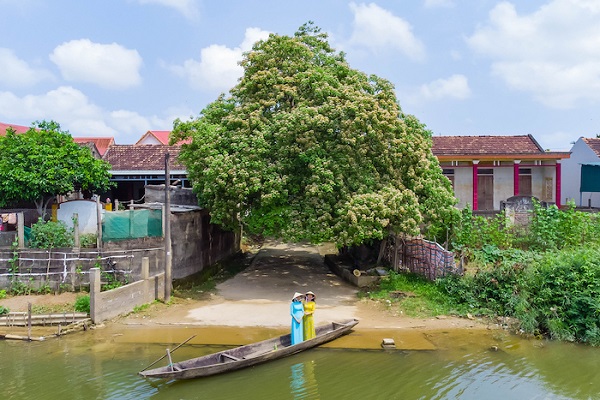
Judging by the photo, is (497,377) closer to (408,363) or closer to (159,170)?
(408,363)

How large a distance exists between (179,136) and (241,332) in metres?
8.76

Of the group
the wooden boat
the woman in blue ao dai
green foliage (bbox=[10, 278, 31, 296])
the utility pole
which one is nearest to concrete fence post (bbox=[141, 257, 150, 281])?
the utility pole

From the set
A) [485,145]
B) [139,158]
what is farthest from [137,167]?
[485,145]

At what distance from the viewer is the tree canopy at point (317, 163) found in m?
16.1

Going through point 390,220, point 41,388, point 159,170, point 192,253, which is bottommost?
point 41,388

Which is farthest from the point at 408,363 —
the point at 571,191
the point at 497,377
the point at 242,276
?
the point at 571,191

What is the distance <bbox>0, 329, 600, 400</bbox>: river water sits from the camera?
993 centimetres

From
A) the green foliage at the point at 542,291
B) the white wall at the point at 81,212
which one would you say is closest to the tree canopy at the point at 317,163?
the green foliage at the point at 542,291

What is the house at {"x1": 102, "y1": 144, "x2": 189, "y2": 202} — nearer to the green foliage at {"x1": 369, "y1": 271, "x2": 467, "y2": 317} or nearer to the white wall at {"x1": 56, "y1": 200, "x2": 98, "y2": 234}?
the white wall at {"x1": 56, "y1": 200, "x2": 98, "y2": 234}

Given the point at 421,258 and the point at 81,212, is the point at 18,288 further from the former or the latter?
the point at 421,258

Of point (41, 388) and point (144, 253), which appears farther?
point (144, 253)

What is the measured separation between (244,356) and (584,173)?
836 inches

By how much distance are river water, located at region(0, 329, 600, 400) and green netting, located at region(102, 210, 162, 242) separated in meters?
4.04

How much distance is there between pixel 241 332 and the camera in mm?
13555
